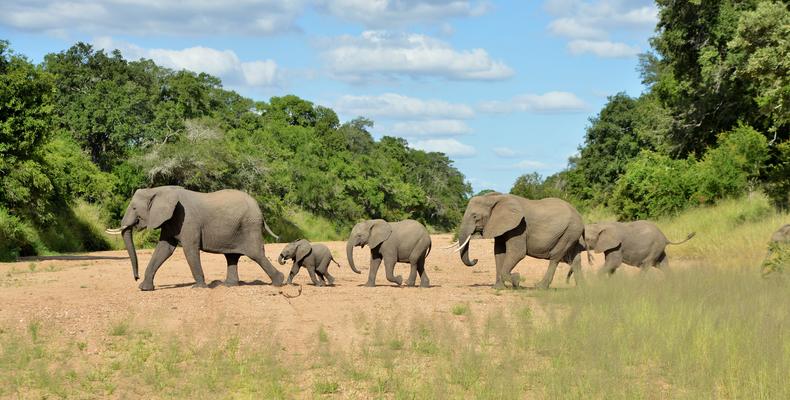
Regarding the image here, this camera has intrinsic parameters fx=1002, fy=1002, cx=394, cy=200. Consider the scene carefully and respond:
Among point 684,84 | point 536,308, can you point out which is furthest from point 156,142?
point 536,308

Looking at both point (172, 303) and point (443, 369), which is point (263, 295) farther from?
point (443, 369)

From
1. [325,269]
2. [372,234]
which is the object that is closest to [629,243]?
[372,234]

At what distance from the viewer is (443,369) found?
948 cm

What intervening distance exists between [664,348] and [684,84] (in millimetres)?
24184

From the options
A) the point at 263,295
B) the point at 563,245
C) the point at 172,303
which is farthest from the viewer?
the point at 563,245

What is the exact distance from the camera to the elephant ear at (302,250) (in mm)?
18219

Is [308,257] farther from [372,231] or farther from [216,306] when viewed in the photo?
[216,306]

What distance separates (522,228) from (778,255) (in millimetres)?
3983

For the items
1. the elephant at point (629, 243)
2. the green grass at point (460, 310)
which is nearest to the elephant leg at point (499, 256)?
the elephant at point (629, 243)

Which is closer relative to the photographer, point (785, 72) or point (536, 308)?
point (536, 308)

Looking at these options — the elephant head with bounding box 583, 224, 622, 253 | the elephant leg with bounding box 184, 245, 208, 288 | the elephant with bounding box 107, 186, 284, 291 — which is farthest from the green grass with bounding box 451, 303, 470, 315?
the elephant head with bounding box 583, 224, 622, 253

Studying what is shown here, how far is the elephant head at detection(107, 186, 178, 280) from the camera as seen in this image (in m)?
15.2

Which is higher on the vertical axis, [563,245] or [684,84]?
[684,84]

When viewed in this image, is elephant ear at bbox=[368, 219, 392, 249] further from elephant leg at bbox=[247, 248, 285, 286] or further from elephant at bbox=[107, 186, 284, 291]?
elephant at bbox=[107, 186, 284, 291]
